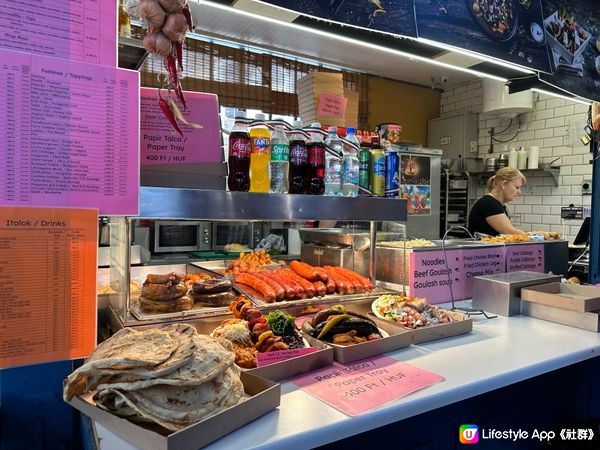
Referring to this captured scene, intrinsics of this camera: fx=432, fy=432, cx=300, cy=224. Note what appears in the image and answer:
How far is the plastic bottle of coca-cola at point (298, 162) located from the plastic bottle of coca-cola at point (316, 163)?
18mm

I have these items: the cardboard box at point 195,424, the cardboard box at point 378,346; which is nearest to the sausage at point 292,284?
the cardboard box at point 378,346

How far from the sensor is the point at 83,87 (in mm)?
1224

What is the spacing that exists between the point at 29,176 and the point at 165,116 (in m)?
0.50

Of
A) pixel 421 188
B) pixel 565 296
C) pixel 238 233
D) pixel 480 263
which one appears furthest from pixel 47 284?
pixel 421 188

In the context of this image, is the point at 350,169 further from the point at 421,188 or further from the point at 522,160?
the point at 522,160

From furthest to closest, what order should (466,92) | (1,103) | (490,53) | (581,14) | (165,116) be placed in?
(466,92) → (581,14) → (490,53) → (165,116) → (1,103)

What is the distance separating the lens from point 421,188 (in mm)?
6047

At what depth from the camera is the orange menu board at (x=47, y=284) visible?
1.14 meters

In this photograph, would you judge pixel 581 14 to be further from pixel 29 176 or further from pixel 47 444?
pixel 47 444

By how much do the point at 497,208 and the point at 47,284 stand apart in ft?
14.3

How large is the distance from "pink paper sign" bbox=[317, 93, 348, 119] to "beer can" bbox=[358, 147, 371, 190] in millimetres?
329

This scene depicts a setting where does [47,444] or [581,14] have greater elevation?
[581,14]

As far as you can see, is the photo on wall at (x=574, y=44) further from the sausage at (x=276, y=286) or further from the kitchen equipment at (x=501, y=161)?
the kitchen equipment at (x=501, y=161)

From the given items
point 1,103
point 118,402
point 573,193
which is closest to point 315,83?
point 1,103
